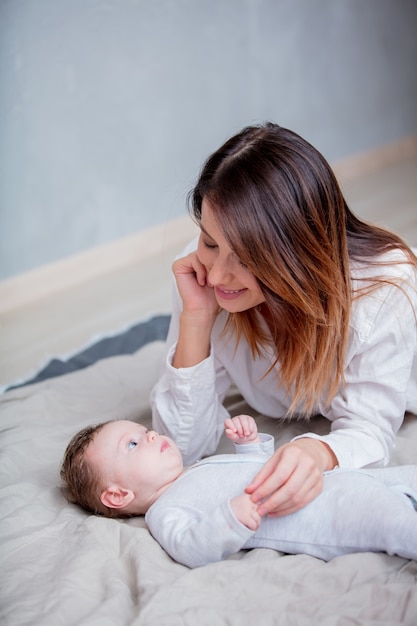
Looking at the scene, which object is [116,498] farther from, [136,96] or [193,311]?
[136,96]

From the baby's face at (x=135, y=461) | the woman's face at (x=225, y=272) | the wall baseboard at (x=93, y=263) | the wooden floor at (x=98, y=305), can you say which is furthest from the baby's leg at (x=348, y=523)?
the wall baseboard at (x=93, y=263)

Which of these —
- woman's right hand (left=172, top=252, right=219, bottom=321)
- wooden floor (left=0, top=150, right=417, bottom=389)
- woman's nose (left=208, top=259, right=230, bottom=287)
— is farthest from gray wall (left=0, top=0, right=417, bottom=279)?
woman's nose (left=208, top=259, right=230, bottom=287)

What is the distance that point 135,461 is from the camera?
1.43 m

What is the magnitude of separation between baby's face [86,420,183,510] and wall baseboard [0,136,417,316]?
192 cm

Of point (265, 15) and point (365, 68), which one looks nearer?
point (265, 15)

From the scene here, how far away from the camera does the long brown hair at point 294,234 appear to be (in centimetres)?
133

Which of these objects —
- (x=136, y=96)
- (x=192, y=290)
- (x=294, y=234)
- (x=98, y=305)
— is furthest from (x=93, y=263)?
(x=294, y=234)

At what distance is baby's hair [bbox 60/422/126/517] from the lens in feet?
4.70

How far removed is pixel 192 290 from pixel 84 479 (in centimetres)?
46

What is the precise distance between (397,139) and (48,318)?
10.7 feet

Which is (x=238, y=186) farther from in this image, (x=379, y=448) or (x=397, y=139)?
(x=397, y=139)

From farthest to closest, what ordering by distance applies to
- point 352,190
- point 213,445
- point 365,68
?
1. point 365,68
2. point 352,190
3. point 213,445

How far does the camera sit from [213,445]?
1.72 metres

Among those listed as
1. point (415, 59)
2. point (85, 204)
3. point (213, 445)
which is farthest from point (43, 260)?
point (415, 59)
